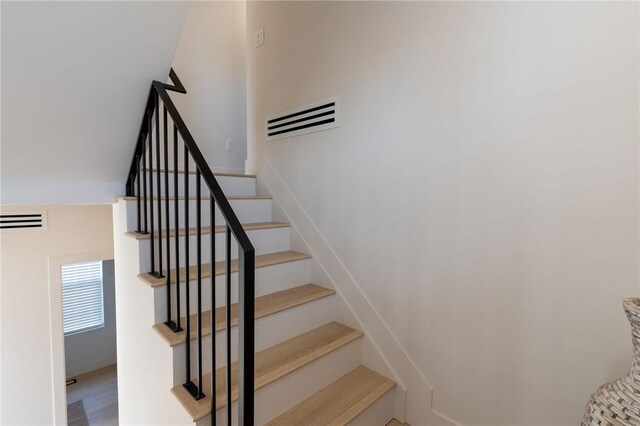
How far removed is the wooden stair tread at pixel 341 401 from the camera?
139 centimetres

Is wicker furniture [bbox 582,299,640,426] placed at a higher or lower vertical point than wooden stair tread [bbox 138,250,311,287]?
lower

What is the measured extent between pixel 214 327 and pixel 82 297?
5062 millimetres

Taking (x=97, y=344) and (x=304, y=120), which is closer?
(x=304, y=120)

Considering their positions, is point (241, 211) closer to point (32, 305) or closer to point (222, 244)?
point (222, 244)

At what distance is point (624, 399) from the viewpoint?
799 mm

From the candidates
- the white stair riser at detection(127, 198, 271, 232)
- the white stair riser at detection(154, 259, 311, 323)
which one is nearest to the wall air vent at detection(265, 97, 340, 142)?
the white stair riser at detection(127, 198, 271, 232)

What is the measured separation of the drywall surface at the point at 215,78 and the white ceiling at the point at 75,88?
4.77 ft

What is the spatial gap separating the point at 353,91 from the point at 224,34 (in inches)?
84.5

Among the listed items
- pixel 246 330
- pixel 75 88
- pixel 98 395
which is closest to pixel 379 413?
pixel 246 330

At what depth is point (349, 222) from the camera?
1.92 meters

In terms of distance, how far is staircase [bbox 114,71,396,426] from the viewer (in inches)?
48.5

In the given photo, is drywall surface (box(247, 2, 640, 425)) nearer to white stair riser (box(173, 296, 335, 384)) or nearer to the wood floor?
white stair riser (box(173, 296, 335, 384))

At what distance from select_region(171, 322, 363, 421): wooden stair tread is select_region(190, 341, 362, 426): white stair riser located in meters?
0.03

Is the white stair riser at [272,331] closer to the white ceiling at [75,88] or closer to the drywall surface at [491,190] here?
the drywall surface at [491,190]
